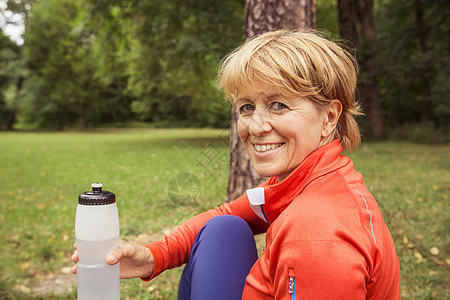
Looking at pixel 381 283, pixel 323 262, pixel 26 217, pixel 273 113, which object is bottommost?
pixel 26 217

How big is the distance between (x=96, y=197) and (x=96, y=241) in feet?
0.64

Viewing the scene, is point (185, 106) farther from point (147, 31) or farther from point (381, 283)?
point (381, 283)

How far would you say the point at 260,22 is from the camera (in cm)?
349

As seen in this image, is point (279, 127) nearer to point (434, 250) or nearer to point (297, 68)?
point (297, 68)

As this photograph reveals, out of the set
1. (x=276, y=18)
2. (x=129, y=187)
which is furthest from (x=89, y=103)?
(x=276, y=18)

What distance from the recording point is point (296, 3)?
3.36m

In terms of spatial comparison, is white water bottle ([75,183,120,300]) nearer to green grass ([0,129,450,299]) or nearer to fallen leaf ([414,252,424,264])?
green grass ([0,129,450,299])

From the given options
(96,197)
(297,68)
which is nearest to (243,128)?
(297,68)

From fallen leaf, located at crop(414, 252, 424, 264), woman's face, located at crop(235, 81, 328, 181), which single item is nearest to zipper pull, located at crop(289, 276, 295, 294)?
woman's face, located at crop(235, 81, 328, 181)

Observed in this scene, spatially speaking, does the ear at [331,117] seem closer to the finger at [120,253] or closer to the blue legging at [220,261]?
the blue legging at [220,261]

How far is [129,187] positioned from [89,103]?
89.9 feet

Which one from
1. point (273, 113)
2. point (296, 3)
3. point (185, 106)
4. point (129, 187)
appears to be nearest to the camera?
point (273, 113)

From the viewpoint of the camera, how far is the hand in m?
1.47

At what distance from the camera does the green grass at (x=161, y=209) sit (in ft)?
9.41
